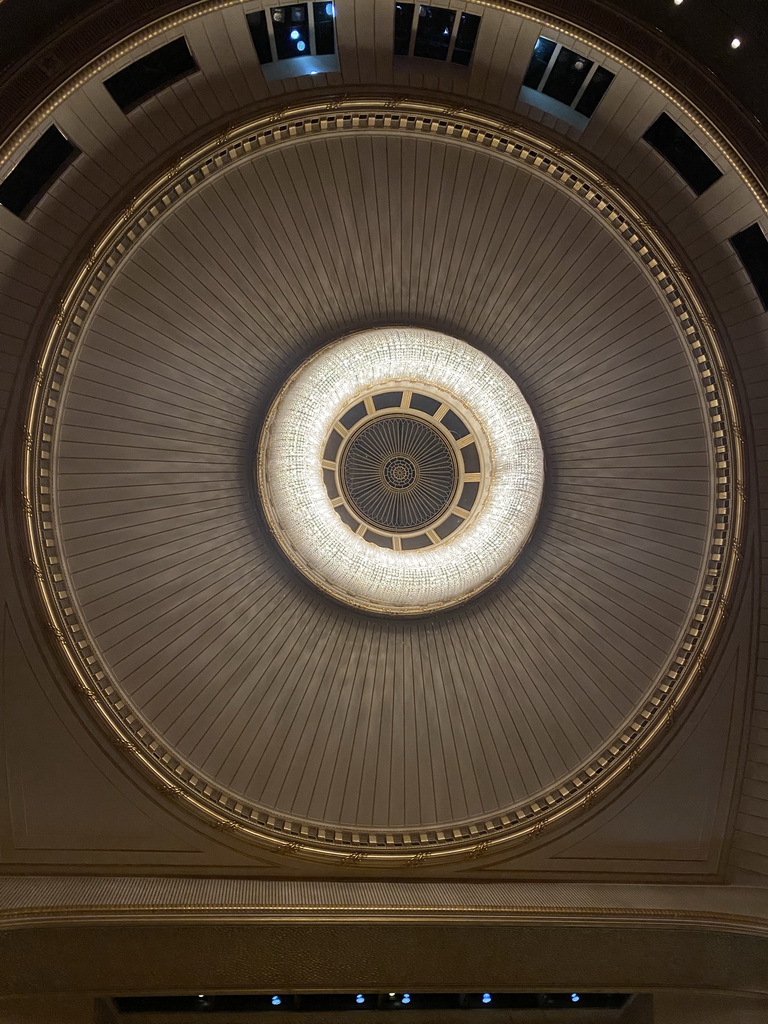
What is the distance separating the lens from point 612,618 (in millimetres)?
5961

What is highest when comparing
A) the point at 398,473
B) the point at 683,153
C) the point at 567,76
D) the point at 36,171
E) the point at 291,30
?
the point at 567,76

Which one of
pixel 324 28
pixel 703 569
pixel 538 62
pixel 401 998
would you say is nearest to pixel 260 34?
pixel 324 28

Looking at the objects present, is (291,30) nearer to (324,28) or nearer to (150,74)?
(324,28)

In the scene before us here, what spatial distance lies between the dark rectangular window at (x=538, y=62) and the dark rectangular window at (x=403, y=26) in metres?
0.80

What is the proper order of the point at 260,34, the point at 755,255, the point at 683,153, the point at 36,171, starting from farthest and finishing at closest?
1. the point at 755,255
2. the point at 683,153
3. the point at 36,171
4. the point at 260,34

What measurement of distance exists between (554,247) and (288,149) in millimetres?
2027

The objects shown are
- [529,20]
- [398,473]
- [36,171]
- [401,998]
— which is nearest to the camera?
[529,20]

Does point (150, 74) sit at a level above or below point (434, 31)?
below

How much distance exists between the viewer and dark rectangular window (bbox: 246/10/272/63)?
4.42 m

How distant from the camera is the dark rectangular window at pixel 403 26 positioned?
14.7ft

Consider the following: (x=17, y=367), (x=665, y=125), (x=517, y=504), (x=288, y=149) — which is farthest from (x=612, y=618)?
(x=17, y=367)

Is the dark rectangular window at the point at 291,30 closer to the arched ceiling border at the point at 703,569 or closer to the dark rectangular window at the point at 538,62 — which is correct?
the arched ceiling border at the point at 703,569

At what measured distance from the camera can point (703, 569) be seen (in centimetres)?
572

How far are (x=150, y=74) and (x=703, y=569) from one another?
532 cm
